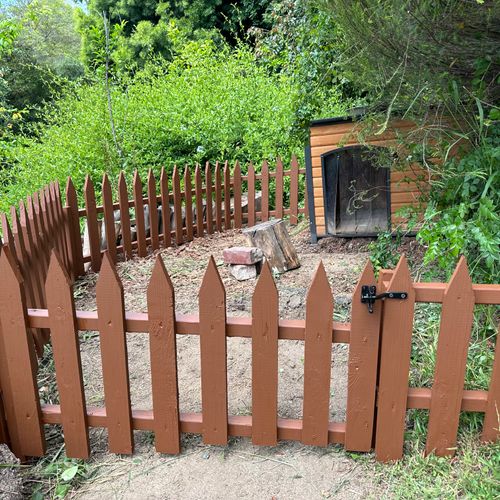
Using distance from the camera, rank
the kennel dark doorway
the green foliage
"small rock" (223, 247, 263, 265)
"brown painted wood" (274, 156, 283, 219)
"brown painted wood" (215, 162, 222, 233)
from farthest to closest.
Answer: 1. the green foliage
2. "brown painted wood" (274, 156, 283, 219)
3. "brown painted wood" (215, 162, 222, 233)
4. the kennel dark doorway
5. "small rock" (223, 247, 263, 265)

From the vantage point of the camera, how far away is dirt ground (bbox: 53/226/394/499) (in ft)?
7.09

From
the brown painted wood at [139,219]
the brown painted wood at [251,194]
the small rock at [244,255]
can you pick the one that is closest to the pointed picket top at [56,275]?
the small rock at [244,255]

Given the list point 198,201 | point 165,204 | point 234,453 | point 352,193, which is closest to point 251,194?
point 198,201

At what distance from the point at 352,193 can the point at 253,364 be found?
14.0 ft

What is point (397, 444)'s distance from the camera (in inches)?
87.7

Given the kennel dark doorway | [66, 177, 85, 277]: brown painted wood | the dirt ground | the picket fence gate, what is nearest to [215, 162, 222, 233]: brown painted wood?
the kennel dark doorway

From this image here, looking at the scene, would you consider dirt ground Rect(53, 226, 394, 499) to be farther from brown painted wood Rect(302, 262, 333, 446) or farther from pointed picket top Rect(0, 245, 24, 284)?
pointed picket top Rect(0, 245, 24, 284)

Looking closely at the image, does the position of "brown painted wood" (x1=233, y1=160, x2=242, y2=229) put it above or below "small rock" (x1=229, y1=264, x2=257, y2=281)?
above

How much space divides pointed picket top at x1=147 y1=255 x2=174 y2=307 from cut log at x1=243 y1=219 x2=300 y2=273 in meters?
2.92

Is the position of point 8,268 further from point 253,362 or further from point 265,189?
point 265,189

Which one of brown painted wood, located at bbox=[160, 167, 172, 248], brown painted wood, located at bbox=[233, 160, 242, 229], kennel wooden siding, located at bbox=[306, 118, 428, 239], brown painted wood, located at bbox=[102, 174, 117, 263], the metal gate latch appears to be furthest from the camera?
brown painted wood, located at bbox=[233, 160, 242, 229]

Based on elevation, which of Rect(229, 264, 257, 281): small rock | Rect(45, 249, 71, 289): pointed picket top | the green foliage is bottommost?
Rect(229, 264, 257, 281): small rock

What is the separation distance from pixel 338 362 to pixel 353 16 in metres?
2.38

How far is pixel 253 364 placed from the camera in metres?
2.20
